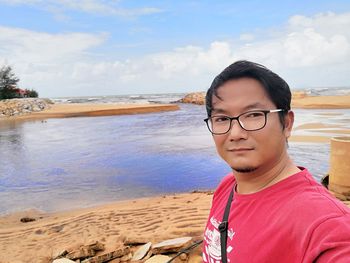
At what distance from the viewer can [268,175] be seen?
1530mm

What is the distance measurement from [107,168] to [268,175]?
10.6m

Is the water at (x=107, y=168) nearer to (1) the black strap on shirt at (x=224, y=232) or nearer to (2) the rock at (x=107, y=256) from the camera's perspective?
(2) the rock at (x=107, y=256)

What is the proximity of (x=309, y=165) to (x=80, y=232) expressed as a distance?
24.7ft

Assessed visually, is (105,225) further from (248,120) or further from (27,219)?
(248,120)

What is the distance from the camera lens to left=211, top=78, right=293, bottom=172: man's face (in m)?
1.51

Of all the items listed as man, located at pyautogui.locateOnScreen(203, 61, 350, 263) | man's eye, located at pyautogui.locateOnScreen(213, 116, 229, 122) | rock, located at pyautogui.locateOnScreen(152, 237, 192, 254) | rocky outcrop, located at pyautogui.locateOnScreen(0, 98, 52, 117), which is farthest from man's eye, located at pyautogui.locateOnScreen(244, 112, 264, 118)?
rocky outcrop, located at pyautogui.locateOnScreen(0, 98, 52, 117)

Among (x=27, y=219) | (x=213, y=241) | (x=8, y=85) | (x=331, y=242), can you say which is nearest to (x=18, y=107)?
(x=8, y=85)

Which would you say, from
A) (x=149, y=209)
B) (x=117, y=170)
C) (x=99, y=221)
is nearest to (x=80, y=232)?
(x=99, y=221)

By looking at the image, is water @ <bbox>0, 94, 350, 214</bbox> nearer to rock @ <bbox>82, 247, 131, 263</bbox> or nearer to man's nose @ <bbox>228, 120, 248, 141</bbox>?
rock @ <bbox>82, 247, 131, 263</bbox>

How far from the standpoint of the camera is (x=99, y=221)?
21.5 ft

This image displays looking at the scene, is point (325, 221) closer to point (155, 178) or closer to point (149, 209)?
point (149, 209)

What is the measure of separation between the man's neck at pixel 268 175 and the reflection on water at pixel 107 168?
7101 millimetres

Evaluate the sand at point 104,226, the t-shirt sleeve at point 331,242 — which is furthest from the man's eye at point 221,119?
the sand at point 104,226

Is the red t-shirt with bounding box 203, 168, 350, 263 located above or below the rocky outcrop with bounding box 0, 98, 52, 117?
below
